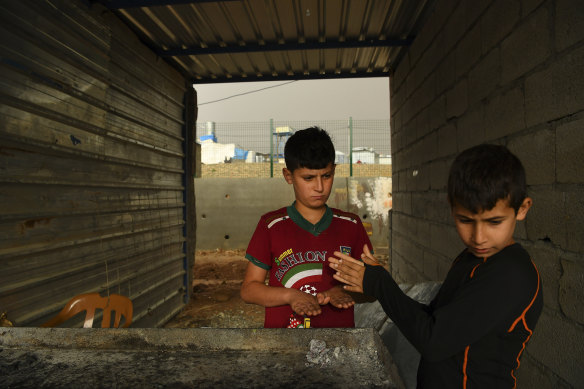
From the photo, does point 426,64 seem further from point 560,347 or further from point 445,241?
point 560,347

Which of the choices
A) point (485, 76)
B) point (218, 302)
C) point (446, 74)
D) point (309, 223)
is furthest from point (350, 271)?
point (218, 302)

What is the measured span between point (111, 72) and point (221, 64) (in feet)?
5.42

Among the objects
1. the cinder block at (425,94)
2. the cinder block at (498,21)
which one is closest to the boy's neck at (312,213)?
the cinder block at (498,21)

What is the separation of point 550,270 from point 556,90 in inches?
32.1

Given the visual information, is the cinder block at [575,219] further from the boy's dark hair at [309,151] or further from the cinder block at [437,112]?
the cinder block at [437,112]

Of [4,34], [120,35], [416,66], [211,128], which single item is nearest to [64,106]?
[4,34]

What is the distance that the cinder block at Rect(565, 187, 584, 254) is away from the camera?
4.51 feet

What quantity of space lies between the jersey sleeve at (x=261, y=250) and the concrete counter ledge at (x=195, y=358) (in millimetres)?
435

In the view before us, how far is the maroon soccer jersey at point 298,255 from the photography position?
1.66 meters

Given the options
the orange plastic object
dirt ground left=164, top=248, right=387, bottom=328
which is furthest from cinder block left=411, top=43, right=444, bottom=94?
Result: dirt ground left=164, top=248, right=387, bottom=328

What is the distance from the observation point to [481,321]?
2.94ft

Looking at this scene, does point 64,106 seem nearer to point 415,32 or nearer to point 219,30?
point 219,30

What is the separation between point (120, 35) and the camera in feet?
12.6

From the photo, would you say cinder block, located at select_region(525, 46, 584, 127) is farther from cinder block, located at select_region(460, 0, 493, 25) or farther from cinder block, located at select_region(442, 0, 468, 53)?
cinder block, located at select_region(442, 0, 468, 53)
